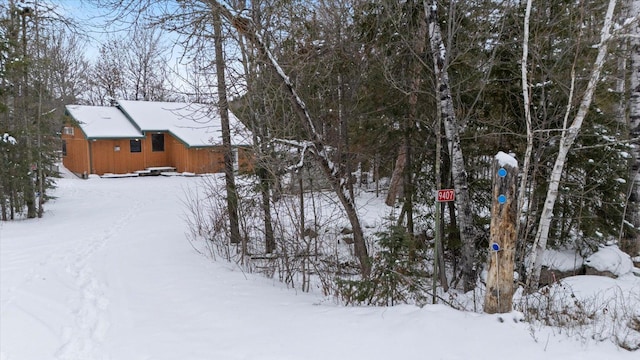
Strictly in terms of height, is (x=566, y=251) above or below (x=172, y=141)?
below

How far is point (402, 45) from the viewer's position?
751 centimetres

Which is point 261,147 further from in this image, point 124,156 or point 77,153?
point 77,153

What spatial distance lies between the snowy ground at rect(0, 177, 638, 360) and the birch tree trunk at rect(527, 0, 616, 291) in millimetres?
2608

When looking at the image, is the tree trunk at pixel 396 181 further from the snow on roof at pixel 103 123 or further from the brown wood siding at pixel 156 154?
the snow on roof at pixel 103 123

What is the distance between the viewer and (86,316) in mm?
4754

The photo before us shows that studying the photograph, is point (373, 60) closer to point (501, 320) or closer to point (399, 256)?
point (399, 256)

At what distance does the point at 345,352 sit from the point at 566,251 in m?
6.83

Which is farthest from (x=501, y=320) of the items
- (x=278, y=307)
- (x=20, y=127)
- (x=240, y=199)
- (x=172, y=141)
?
(x=172, y=141)

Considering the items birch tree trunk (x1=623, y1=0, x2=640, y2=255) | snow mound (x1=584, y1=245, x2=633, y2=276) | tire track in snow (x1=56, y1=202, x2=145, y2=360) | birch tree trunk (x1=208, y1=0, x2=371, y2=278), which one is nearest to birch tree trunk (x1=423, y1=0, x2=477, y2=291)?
birch tree trunk (x1=208, y1=0, x2=371, y2=278)

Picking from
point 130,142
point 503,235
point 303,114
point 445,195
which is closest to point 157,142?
point 130,142

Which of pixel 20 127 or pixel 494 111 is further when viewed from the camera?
pixel 20 127

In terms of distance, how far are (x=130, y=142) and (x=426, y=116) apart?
21.6 meters

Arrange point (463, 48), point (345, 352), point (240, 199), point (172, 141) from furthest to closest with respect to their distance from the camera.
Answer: point (172, 141) < point (240, 199) < point (463, 48) < point (345, 352)

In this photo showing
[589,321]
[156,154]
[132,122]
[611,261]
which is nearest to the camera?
[589,321]
